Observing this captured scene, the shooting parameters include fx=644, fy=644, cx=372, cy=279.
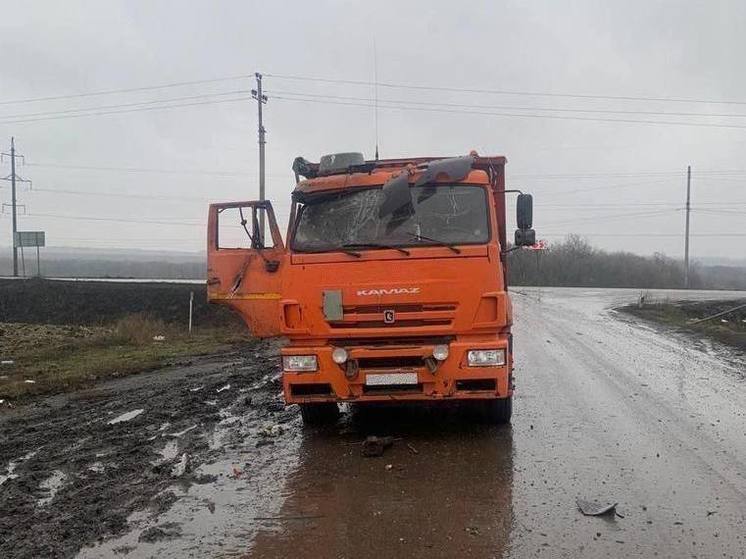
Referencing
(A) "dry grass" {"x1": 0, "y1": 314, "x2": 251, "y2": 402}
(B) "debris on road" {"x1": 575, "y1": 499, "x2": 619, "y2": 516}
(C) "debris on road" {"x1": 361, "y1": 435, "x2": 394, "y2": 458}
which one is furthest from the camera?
(A) "dry grass" {"x1": 0, "y1": 314, "x2": 251, "y2": 402}

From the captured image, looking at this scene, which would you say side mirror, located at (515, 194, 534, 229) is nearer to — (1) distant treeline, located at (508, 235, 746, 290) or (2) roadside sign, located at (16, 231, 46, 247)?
(1) distant treeline, located at (508, 235, 746, 290)

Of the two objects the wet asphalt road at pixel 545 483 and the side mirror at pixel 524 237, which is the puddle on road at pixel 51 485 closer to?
the wet asphalt road at pixel 545 483

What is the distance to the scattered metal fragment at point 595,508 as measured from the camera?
4289 mm

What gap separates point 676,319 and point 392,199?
53.3 feet

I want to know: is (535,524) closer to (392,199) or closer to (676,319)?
(392,199)

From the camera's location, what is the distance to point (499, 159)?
718 centimetres

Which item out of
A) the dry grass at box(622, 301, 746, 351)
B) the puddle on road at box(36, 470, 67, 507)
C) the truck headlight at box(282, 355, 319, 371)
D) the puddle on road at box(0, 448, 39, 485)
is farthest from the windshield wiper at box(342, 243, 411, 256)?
the dry grass at box(622, 301, 746, 351)

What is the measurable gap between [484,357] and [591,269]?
52.1 m

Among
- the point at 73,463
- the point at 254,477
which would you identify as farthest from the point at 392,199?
the point at 73,463

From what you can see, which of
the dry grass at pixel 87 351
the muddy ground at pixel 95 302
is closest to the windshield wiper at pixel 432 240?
the dry grass at pixel 87 351

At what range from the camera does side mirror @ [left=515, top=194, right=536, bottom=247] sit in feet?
→ 23.2

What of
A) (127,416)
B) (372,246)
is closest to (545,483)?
(372,246)

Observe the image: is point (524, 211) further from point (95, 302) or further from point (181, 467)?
point (95, 302)

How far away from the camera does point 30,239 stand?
53.1 m
